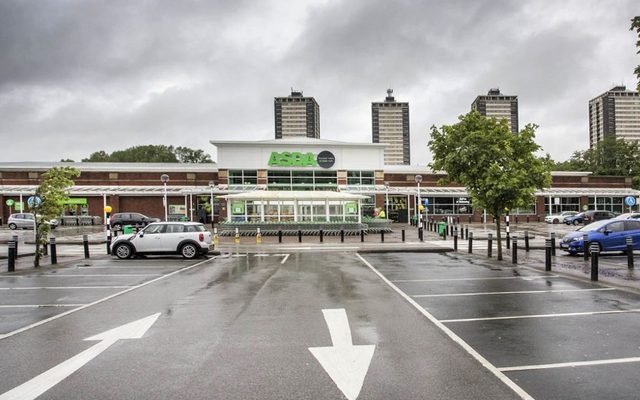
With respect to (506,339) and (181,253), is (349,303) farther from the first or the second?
(181,253)

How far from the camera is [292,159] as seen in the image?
49375 mm

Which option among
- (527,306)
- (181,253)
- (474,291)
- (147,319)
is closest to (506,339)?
(527,306)

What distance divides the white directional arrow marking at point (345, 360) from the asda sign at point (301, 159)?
4305 cm

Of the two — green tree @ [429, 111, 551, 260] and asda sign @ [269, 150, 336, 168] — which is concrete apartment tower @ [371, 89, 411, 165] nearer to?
asda sign @ [269, 150, 336, 168]

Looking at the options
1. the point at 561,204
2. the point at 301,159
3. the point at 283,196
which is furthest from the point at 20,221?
the point at 561,204

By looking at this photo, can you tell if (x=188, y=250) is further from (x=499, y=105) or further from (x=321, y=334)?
(x=499, y=105)

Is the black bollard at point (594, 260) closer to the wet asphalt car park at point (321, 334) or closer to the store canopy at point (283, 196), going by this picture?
the wet asphalt car park at point (321, 334)

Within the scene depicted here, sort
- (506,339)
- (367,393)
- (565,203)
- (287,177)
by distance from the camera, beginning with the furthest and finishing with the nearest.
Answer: (565,203) → (287,177) → (506,339) → (367,393)

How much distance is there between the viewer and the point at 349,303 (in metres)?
8.70

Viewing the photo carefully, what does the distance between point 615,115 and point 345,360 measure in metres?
172

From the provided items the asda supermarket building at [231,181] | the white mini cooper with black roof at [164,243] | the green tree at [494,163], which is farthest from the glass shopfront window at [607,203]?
the white mini cooper with black roof at [164,243]

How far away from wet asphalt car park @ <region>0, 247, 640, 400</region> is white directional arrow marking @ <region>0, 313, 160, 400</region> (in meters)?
0.10

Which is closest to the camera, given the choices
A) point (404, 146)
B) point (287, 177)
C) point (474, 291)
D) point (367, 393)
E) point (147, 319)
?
point (367, 393)

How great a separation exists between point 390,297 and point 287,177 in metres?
41.2
